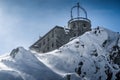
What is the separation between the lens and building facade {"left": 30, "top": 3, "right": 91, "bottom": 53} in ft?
225

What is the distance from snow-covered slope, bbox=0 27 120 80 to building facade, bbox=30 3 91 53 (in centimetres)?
1474

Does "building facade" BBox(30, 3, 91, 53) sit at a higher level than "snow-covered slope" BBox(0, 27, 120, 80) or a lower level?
higher

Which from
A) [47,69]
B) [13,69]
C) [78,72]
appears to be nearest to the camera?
[13,69]

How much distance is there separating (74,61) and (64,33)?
22496 millimetres

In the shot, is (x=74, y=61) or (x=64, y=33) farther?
(x=64, y=33)

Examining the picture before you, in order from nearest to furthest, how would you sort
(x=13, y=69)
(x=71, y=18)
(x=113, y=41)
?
(x=13, y=69) < (x=113, y=41) < (x=71, y=18)

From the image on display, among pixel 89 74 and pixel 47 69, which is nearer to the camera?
pixel 47 69

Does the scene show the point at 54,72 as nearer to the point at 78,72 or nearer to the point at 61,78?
the point at 61,78

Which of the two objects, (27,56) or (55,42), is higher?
(55,42)

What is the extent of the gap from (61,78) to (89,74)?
6674 mm

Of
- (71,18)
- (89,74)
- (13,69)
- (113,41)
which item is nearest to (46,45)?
(71,18)

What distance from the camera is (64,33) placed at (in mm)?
69125

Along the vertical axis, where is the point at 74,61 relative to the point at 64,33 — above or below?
below

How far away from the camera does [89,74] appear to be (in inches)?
1854
